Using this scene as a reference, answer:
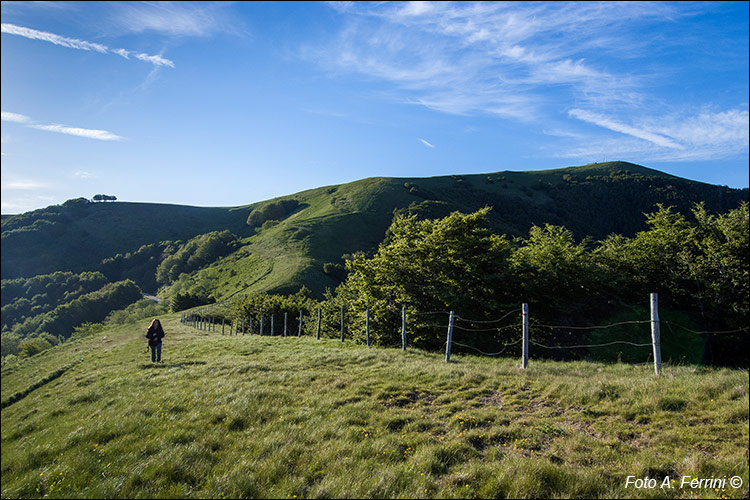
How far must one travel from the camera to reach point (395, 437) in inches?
232

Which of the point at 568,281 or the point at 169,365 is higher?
the point at 568,281

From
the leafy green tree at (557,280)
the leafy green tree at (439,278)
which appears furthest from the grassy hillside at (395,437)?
the leafy green tree at (557,280)

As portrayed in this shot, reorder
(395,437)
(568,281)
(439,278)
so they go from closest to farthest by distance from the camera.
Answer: (395,437)
(568,281)
(439,278)

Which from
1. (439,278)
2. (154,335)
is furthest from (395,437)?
(154,335)

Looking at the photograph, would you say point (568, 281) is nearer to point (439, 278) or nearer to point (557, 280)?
point (557, 280)

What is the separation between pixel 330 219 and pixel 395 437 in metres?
116

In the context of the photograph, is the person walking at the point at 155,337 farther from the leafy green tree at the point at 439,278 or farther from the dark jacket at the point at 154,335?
the leafy green tree at the point at 439,278

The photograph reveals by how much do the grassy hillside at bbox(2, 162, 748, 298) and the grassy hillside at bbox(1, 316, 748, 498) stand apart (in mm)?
65287

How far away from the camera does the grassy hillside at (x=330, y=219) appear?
322 feet

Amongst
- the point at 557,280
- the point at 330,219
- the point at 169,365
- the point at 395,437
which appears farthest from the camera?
the point at 330,219

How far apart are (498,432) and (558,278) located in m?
15.7

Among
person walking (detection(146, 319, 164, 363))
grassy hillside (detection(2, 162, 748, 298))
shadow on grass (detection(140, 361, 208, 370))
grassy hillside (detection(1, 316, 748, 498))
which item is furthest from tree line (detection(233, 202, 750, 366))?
grassy hillside (detection(2, 162, 748, 298))

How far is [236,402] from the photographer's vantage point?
313 inches

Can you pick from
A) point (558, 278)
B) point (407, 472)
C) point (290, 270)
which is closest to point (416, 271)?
point (558, 278)
